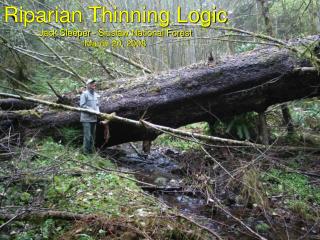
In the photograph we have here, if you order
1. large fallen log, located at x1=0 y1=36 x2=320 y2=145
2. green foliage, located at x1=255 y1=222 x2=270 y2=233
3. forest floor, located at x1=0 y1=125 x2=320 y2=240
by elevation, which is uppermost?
large fallen log, located at x1=0 y1=36 x2=320 y2=145

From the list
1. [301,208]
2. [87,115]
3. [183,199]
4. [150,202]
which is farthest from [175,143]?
[150,202]

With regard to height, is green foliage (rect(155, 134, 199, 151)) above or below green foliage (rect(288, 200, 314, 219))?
above

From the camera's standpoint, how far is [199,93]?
26.9 ft

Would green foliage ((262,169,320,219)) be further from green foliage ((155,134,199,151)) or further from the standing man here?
the standing man

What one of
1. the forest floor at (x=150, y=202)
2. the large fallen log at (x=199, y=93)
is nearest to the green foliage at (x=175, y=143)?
the large fallen log at (x=199, y=93)

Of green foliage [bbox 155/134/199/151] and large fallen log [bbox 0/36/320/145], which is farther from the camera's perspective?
green foliage [bbox 155/134/199/151]

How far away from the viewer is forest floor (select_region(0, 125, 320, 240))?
4.25 metres

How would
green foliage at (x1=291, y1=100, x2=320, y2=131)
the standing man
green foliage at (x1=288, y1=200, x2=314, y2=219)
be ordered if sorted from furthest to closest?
green foliage at (x1=291, y1=100, x2=320, y2=131)
the standing man
green foliage at (x1=288, y1=200, x2=314, y2=219)

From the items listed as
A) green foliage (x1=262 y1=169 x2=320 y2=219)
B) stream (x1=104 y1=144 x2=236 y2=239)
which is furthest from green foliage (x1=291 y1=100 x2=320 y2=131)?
stream (x1=104 y1=144 x2=236 y2=239)

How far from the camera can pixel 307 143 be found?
864 cm

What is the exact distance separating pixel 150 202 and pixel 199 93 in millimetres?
3510

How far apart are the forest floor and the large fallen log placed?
3.80ft

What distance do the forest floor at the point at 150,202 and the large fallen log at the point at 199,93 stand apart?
116cm

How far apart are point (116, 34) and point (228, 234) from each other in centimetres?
719
